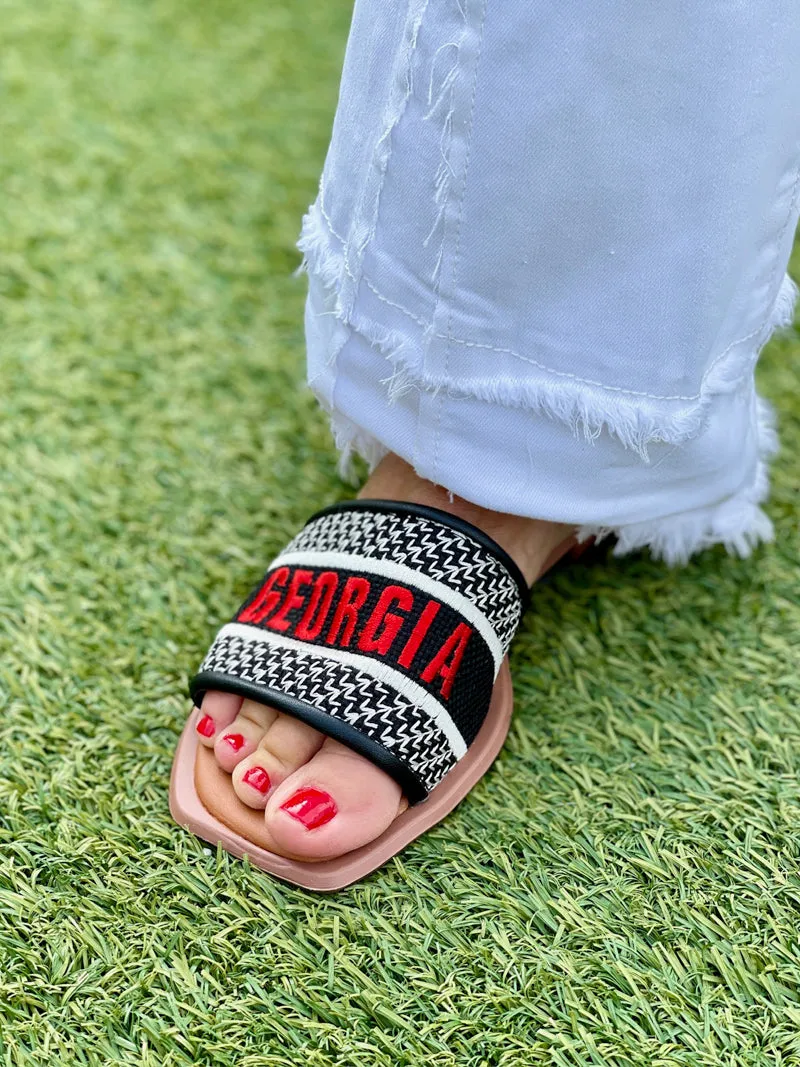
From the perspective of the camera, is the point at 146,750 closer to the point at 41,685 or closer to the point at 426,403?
the point at 41,685

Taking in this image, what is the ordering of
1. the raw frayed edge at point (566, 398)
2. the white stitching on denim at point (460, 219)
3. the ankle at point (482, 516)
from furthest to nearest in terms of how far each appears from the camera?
the ankle at point (482, 516)
the raw frayed edge at point (566, 398)
the white stitching on denim at point (460, 219)

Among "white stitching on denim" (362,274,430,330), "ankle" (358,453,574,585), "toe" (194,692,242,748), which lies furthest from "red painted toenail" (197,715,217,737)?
"white stitching on denim" (362,274,430,330)

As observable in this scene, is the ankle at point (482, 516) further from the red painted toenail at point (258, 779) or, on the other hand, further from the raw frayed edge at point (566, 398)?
the red painted toenail at point (258, 779)

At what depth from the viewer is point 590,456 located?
0.80 m

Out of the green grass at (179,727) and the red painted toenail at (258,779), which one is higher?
the red painted toenail at (258,779)

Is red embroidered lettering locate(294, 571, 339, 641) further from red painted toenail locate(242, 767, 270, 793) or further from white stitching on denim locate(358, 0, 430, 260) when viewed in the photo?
white stitching on denim locate(358, 0, 430, 260)

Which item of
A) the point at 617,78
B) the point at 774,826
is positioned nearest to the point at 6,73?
the point at 617,78

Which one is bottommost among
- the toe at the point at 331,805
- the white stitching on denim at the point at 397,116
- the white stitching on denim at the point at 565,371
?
the toe at the point at 331,805

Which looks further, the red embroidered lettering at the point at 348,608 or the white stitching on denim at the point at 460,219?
the red embroidered lettering at the point at 348,608

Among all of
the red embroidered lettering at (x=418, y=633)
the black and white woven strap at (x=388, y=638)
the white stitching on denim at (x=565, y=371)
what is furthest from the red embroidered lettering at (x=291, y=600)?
the white stitching on denim at (x=565, y=371)

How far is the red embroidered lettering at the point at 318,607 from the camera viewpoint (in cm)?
83

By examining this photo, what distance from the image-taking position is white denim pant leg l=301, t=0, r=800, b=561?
67 centimetres

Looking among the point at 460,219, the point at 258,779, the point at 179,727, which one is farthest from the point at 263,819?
the point at 460,219

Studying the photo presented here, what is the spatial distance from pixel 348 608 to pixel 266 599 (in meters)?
0.09
